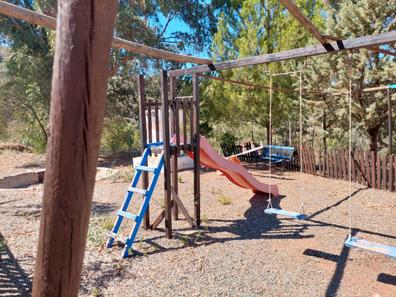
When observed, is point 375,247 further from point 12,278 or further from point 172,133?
point 12,278

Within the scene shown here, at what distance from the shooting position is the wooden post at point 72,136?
0.90 m

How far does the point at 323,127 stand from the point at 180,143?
22.5 ft

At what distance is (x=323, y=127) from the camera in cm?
1091

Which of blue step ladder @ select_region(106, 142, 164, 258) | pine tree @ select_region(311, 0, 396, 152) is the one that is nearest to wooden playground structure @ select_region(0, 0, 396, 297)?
blue step ladder @ select_region(106, 142, 164, 258)

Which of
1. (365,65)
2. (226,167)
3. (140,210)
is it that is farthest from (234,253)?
(365,65)

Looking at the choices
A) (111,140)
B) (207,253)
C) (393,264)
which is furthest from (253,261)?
(111,140)

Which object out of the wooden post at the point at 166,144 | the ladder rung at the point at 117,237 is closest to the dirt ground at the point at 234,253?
the ladder rung at the point at 117,237

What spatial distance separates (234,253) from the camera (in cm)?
449

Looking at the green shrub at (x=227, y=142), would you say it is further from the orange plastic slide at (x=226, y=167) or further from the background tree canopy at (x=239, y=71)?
the orange plastic slide at (x=226, y=167)

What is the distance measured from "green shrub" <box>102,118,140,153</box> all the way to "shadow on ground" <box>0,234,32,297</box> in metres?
11.5

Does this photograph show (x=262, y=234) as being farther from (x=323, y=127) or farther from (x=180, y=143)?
(x=323, y=127)

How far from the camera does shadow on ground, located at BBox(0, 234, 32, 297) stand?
340 centimetres

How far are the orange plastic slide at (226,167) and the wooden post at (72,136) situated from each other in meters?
4.77

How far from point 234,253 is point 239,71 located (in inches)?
313
